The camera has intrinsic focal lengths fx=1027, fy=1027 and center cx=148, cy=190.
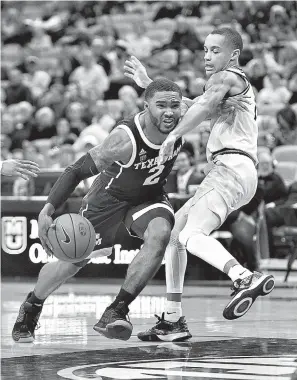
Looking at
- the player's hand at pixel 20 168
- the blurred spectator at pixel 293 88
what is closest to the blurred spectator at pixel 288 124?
the blurred spectator at pixel 293 88

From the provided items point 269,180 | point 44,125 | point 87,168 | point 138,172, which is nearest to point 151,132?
point 138,172

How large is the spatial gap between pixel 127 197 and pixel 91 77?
38.3 ft

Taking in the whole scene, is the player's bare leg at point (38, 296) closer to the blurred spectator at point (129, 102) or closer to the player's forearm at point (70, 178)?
the player's forearm at point (70, 178)

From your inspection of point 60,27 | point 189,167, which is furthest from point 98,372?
point 60,27

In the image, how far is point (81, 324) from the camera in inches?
324

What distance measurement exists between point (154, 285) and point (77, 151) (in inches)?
111

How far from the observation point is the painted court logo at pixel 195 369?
5.29 m

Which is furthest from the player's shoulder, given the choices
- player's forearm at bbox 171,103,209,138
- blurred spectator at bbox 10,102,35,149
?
blurred spectator at bbox 10,102,35,149

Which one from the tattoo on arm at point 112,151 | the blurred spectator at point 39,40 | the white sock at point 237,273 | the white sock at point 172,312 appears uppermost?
the blurred spectator at point 39,40

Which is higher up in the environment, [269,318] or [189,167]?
[189,167]

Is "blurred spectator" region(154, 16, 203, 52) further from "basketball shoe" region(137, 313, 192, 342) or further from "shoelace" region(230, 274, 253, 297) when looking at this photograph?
"shoelace" region(230, 274, 253, 297)

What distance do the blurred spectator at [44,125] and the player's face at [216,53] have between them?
1103 cm

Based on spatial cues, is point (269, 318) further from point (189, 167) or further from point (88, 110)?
point (88, 110)

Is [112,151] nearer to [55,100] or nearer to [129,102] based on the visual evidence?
[129,102]
